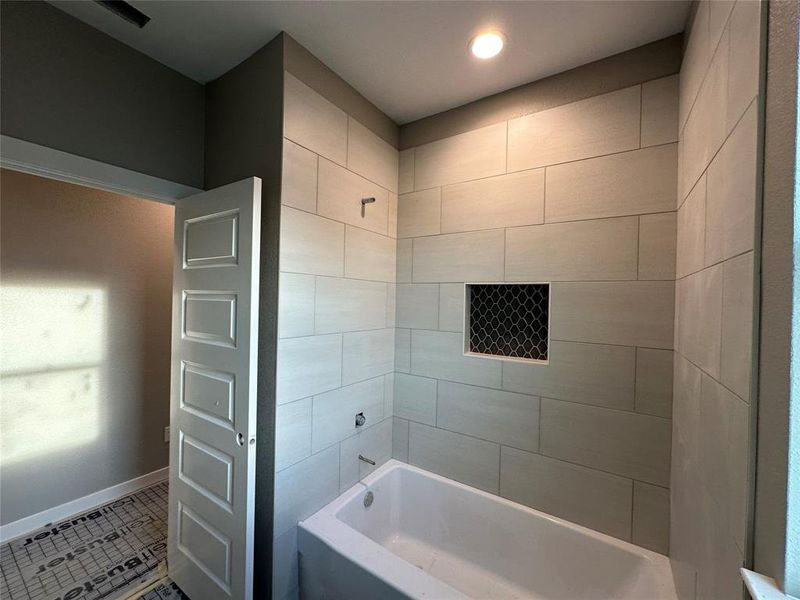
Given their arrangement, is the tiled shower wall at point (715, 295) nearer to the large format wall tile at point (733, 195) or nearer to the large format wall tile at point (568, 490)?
the large format wall tile at point (733, 195)

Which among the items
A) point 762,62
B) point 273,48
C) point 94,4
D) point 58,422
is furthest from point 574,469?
point 58,422

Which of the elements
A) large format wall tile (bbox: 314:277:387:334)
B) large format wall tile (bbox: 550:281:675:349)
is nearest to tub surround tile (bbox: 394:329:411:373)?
large format wall tile (bbox: 314:277:387:334)

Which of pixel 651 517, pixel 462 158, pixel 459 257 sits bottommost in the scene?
pixel 651 517

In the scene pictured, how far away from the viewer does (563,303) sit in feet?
5.25

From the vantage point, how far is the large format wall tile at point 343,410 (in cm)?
161

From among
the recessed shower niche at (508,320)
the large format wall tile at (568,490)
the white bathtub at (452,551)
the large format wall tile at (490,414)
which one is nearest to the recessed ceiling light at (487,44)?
the recessed shower niche at (508,320)

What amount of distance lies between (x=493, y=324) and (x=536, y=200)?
0.71 m

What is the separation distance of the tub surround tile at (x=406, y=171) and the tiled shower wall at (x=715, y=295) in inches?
52.5

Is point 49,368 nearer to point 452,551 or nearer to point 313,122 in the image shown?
point 313,122

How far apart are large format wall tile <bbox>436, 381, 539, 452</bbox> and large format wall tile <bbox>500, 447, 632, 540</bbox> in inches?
3.4

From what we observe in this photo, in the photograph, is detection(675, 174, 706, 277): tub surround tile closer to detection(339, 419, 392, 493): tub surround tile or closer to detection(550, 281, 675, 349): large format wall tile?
detection(550, 281, 675, 349): large format wall tile

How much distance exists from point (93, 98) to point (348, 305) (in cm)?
144

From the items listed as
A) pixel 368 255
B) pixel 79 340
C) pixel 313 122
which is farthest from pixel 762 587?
pixel 79 340

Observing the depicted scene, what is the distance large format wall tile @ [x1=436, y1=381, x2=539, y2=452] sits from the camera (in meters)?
1.68
